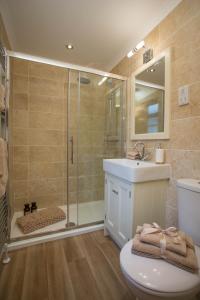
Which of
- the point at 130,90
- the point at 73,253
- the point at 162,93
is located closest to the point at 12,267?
the point at 73,253

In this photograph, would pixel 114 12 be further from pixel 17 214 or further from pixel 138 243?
pixel 17 214

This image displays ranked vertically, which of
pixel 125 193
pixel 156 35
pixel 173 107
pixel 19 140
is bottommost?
pixel 125 193

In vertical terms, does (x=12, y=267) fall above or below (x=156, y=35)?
below

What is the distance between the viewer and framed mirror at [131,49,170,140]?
5.10 ft

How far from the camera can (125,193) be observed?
1440 mm

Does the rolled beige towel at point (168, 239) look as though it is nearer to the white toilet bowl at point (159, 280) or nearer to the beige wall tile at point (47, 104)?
the white toilet bowl at point (159, 280)

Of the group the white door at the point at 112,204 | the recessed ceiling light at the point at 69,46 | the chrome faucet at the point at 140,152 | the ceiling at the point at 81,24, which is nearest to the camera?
the ceiling at the point at 81,24

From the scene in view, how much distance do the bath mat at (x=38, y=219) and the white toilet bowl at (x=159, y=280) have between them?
138 centimetres

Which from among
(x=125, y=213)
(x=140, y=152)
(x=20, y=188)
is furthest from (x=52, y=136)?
(x=125, y=213)

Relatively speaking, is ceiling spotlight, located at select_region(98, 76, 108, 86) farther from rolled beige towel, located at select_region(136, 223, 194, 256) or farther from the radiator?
rolled beige towel, located at select_region(136, 223, 194, 256)

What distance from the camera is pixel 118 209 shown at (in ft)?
5.12

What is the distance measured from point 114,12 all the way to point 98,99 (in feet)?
3.76

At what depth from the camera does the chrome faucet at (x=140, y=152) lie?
1.84m

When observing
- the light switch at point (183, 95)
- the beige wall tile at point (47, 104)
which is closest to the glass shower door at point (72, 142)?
the beige wall tile at point (47, 104)
